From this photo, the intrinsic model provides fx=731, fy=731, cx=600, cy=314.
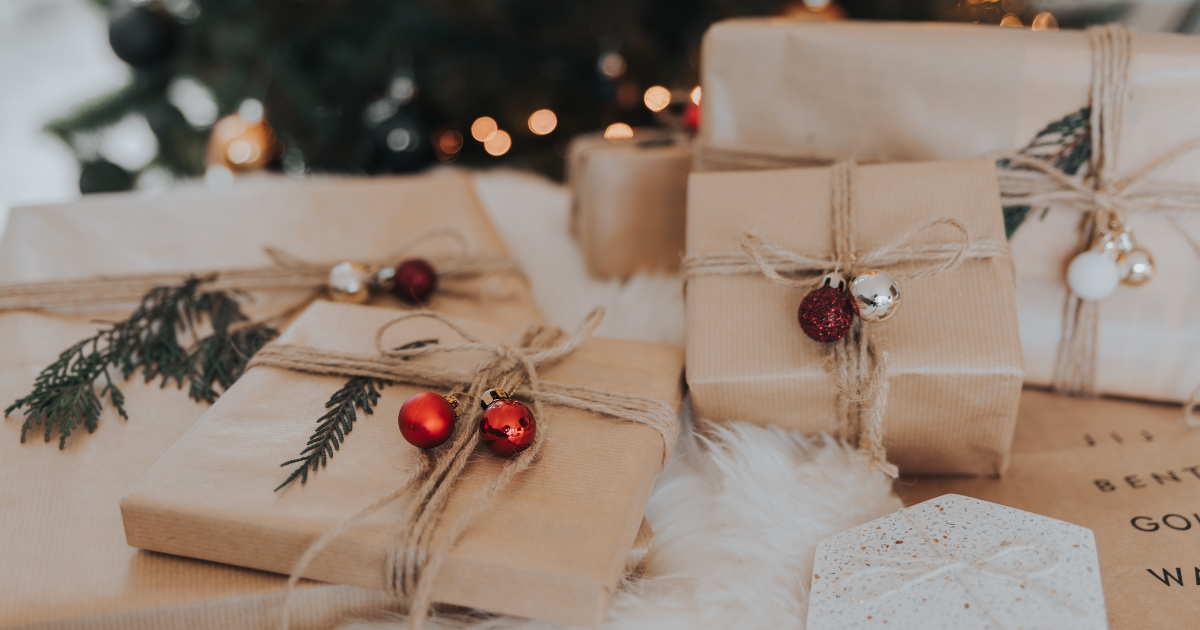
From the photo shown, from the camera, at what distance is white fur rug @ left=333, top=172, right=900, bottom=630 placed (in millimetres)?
588

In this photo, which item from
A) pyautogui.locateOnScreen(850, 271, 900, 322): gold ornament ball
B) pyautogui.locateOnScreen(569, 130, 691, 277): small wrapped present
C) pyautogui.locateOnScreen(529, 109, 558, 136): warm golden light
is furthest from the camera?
pyautogui.locateOnScreen(529, 109, 558, 136): warm golden light

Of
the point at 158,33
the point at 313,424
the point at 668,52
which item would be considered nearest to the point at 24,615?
the point at 313,424

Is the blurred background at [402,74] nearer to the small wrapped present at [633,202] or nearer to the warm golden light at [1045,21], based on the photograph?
the warm golden light at [1045,21]

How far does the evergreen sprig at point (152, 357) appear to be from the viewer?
721 mm

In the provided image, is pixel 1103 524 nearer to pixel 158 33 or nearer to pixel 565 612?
pixel 565 612

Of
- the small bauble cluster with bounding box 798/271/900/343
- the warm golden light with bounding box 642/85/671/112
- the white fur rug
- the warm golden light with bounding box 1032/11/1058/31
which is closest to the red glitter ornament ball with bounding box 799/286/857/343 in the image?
the small bauble cluster with bounding box 798/271/900/343

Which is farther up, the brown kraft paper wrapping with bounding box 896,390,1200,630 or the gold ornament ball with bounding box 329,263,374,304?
the gold ornament ball with bounding box 329,263,374,304

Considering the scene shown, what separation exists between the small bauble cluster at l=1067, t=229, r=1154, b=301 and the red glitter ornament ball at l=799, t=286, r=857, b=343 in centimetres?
30

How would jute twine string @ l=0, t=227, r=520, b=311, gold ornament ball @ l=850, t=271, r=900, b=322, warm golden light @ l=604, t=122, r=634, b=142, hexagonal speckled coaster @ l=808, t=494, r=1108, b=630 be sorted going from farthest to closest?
warm golden light @ l=604, t=122, r=634, b=142, jute twine string @ l=0, t=227, r=520, b=311, gold ornament ball @ l=850, t=271, r=900, b=322, hexagonal speckled coaster @ l=808, t=494, r=1108, b=630

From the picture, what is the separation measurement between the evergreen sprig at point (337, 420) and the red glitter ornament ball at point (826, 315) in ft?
1.19

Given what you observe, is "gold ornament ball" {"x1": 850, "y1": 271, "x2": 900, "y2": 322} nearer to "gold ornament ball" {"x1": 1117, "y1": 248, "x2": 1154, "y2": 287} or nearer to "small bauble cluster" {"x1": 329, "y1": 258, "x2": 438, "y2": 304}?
"gold ornament ball" {"x1": 1117, "y1": 248, "x2": 1154, "y2": 287}

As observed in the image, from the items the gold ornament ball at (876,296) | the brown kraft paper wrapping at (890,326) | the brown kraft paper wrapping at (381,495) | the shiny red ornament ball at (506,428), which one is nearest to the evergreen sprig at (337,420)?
the brown kraft paper wrapping at (381,495)

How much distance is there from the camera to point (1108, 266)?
0.76 metres

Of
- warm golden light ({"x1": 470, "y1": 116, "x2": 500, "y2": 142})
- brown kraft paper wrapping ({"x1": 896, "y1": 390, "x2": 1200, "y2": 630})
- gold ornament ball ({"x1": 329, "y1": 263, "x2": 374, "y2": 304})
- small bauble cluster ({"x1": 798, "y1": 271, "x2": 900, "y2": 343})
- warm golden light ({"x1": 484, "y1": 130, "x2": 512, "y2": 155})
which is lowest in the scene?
brown kraft paper wrapping ({"x1": 896, "y1": 390, "x2": 1200, "y2": 630})
